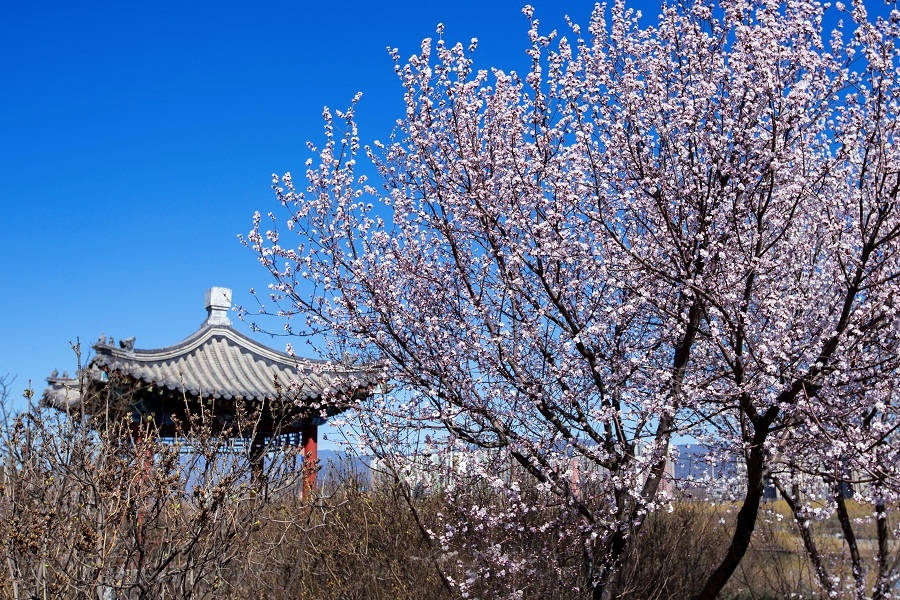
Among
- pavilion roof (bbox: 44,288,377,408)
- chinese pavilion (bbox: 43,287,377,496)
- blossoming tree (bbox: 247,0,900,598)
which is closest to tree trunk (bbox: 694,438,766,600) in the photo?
blossoming tree (bbox: 247,0,900,598)

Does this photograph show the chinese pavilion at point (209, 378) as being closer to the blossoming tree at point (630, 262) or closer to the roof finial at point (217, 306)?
the roof finial at point (217, 306)

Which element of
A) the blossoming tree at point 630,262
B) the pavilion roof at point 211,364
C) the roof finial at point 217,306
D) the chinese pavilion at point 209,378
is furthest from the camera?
the roof finial at point 217,306

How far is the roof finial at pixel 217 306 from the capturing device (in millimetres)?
17014

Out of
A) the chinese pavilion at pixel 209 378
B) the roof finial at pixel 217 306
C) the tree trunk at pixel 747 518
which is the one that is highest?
the roof finial at pixel 217 306

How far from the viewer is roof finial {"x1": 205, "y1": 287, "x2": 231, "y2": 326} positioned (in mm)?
17014

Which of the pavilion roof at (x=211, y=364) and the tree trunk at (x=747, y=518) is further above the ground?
the pavilion roof at (x=211, y=364)

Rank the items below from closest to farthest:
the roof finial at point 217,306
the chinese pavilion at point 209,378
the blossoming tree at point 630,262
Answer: the blossoming tree at point 630,262 < the chinese pavilion at point 209,378 < the roof finial at point 217,306

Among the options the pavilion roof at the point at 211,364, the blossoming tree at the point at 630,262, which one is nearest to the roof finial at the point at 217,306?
the pavilion roof at the point at 211,364

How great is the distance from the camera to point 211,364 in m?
15.7

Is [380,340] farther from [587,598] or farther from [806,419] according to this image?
[806,419]

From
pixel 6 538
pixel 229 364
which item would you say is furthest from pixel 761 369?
pixel 229 364

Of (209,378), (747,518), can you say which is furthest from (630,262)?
(209,378)

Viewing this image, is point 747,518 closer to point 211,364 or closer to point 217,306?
point 211,364

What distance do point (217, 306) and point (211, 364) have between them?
180 centimetres
